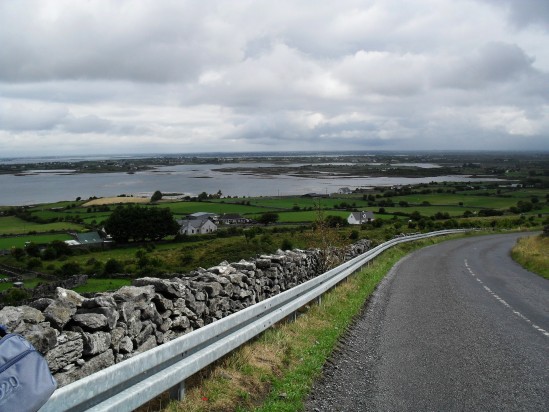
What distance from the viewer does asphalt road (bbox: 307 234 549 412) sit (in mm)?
5535

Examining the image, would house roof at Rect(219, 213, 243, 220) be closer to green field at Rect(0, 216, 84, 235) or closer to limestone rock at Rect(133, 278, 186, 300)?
green field at Rect(0, 216, 84, 235)

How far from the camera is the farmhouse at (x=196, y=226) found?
8212 centimetres

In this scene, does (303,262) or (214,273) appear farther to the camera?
(303,262)

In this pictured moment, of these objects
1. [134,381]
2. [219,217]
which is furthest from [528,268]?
[219,217]

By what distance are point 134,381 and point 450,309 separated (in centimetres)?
879

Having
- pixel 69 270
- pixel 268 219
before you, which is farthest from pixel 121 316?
pixel 268 219

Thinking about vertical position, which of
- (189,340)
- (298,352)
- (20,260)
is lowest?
(20,260)

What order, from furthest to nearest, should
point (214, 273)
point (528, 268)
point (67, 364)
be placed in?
point (528, 268)
point (214, 273)
point (67, 364)

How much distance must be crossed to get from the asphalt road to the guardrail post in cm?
126

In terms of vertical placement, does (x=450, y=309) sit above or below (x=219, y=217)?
above

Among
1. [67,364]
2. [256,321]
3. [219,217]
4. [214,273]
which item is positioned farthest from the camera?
[219,217]

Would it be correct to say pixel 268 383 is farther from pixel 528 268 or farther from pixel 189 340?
A: pixel 528 268

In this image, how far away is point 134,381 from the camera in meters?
4.19

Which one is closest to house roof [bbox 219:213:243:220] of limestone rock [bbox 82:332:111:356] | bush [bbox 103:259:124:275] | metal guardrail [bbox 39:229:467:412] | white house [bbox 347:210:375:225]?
white house [bbox 347:210:375:225]
